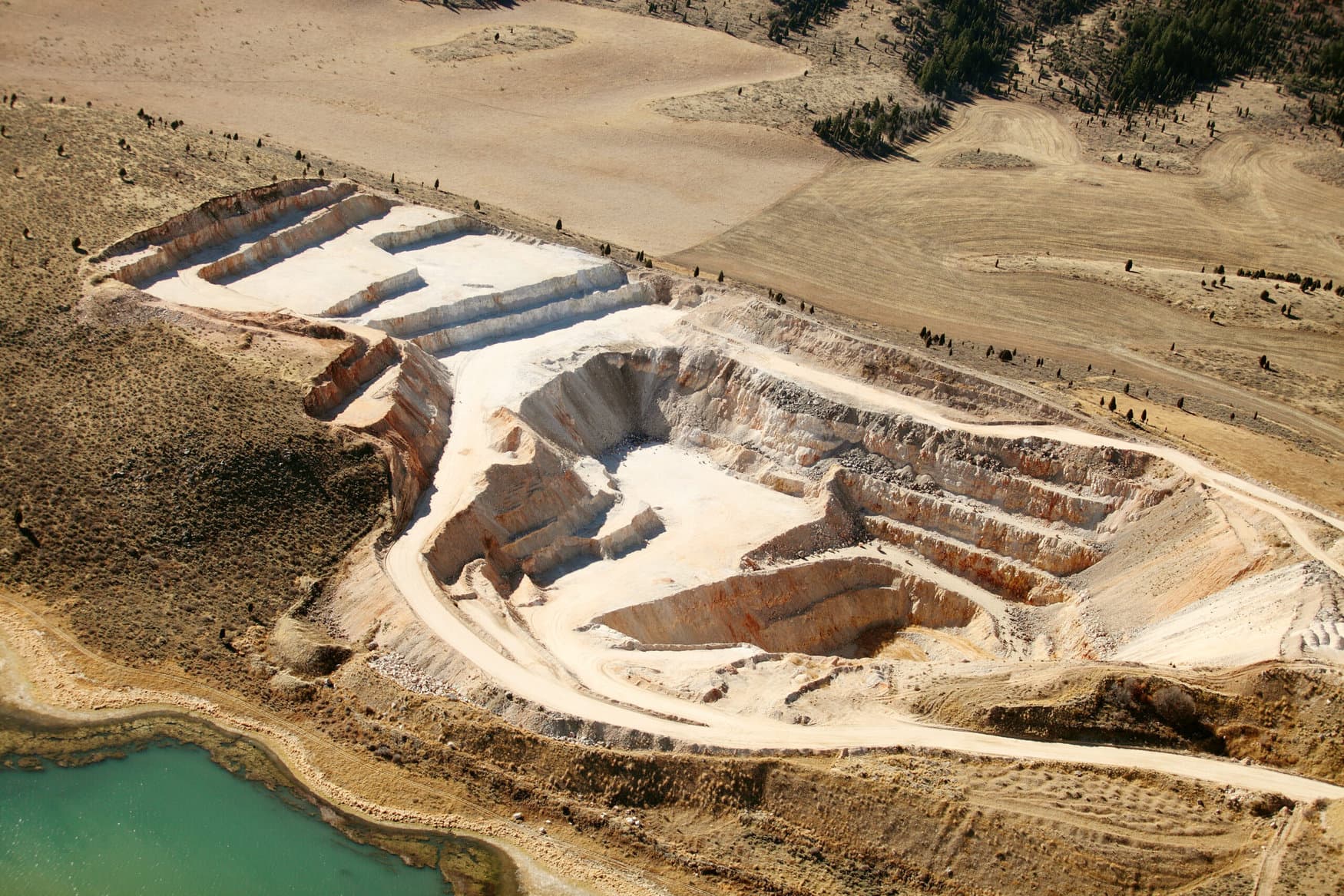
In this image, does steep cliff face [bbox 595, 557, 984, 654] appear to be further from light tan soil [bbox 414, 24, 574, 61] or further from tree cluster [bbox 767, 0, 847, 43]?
tree cluster [bbox 767, 0, 847, 43]

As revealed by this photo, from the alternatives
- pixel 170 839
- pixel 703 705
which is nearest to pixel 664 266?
pixel 703 705

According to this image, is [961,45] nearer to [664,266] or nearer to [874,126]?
[874,126]

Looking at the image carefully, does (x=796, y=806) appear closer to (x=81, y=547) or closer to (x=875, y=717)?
(x=875, y=717)

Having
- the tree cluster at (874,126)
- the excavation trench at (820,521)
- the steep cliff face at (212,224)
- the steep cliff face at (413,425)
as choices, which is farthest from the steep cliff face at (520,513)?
the tree cluster at (874,126)

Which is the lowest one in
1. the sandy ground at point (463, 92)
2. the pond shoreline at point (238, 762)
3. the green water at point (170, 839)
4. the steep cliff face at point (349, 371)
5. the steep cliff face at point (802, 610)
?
the green water at point (170, 839)

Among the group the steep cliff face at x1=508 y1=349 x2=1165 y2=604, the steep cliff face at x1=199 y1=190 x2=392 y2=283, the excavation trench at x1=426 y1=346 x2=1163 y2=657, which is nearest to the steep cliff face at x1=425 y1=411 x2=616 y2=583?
the excavation trench at x1=426 y1=346 x2=1163 y2=657

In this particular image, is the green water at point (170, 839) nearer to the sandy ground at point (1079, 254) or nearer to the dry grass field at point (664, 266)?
the dry grass field at point (664, 266)
